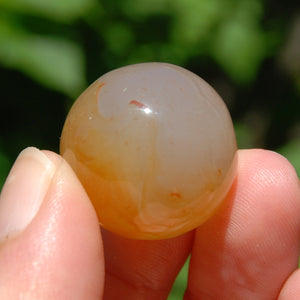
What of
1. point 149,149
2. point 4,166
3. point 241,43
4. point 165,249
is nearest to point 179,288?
point 165,249

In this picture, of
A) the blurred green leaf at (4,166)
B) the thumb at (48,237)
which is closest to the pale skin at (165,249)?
the thumb at (48,237)

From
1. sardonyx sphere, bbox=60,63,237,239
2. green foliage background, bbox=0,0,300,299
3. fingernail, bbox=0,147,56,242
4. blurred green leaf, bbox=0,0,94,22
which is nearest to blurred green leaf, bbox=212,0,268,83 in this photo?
green foliage background, bbox=0,0,300,299

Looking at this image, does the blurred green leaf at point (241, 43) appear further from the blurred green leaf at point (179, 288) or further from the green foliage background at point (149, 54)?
the blurred green leaf at point (179, 288)

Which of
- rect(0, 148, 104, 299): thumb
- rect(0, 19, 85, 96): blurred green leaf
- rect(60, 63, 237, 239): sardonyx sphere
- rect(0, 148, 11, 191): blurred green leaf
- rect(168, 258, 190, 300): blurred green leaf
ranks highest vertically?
rect(60, 63, 237, 239): sardonyx sphere

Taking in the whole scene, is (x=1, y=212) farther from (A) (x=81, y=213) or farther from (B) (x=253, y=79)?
(B) (x=253, y=79)

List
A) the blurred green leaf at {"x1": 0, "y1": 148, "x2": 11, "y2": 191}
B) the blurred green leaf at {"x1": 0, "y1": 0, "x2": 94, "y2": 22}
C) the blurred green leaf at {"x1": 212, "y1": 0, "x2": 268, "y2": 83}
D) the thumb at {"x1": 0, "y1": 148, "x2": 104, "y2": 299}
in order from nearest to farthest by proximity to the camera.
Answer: the thumb at {"x1": 0, "y1": 148, "x2": 104, "y2": 299}, the blurred green leaf at {"x1": 0, "y1": 0, "x2": 94, "y2": 22}, the blurred green leaf at {"x1": 0, "y1": 148, "x2": 11, "y2": 191}, the blurred green leaf at {"x1": 212, "y1": 0, "x2": 268, "y2": 83}

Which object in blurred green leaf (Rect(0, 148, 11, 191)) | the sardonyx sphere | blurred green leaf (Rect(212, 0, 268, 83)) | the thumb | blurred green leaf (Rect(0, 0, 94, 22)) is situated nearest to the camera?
the thumb

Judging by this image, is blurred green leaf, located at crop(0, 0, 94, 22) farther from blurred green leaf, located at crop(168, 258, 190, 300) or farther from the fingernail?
blurred green leaf, located at crop(168, 258, 190, 300)

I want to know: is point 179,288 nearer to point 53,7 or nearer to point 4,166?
point 4,166

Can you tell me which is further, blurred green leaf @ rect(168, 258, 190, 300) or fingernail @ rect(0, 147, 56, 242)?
blurred green leaf @ rect(168, 258, 190, 300)
